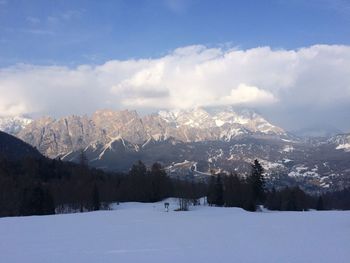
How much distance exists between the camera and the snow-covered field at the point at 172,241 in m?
17.4

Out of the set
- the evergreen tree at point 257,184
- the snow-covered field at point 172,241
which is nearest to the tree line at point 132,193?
the evergreen tree at point 257,184

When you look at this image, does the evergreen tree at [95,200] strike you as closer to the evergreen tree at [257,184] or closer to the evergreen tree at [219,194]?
the evergreen tree at [219,194]

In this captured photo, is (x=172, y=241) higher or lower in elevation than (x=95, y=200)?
lower

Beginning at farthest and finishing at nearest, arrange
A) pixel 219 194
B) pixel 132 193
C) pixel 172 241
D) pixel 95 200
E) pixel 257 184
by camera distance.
Result: pixel 132 193
pixel 219 194
pixel 257 184
pixel 95 200
pixel 172 241

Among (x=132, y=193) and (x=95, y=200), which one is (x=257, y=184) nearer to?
(x=95, y=200)

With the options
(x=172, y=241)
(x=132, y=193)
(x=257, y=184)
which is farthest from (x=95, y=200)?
(x=172, y=241)

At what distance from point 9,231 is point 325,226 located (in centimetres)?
1987

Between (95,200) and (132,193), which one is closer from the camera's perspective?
(95,200)

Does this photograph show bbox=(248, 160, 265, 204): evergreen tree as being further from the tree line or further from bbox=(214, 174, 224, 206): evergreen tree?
bbox=(214, 174, 224, 206): evergreen tree

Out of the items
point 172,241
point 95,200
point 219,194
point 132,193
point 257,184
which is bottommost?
point 172,241

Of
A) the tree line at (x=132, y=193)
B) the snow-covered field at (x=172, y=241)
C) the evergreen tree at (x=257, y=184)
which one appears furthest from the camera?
the evergreen tree at (x=257, y=184)

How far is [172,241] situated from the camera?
21.3m

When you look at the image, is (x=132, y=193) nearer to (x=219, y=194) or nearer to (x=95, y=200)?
(x=95, y=200)

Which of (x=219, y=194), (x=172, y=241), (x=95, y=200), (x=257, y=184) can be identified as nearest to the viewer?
(x=172, y=241)
